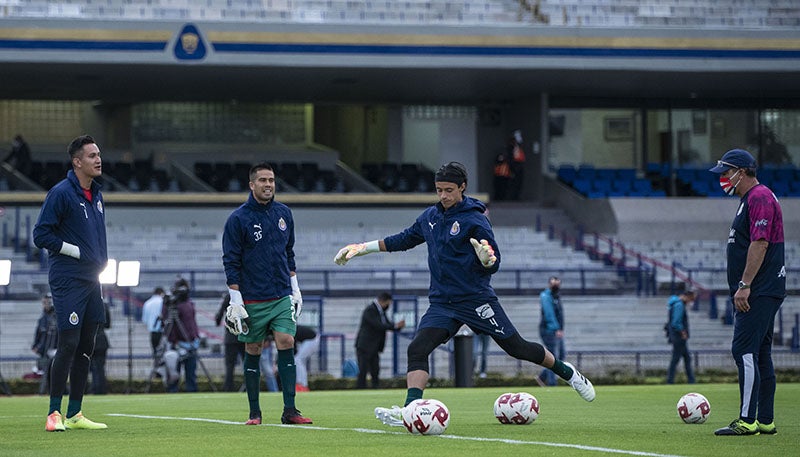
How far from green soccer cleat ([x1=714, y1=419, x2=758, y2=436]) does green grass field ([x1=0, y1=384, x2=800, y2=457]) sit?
0.10m

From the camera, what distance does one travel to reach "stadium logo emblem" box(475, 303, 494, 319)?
33.8ft

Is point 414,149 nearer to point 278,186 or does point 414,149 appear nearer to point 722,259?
point 278,186

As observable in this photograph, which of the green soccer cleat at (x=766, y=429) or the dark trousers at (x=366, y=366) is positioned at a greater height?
the green soccer cleat at (x=766, y=429)

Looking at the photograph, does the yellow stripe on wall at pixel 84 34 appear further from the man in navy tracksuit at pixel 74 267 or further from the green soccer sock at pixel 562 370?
the green soccer sock at pixel 562 370

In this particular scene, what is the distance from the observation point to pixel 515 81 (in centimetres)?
3881

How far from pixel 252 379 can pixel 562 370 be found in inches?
96.1

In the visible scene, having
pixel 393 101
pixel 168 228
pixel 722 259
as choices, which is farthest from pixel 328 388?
pixel 393 101

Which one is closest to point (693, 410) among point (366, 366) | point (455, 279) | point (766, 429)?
point (766, 429)

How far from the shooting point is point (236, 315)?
10609mm

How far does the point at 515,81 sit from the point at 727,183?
29.1 meters

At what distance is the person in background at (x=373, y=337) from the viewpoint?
23.8m

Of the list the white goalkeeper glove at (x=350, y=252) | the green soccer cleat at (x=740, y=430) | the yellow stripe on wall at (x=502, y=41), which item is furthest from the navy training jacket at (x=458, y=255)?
the yellow stripe on wall at (x=502, y=41)

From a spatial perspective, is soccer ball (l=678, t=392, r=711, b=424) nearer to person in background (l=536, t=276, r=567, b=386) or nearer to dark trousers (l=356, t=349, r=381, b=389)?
dark trousers (l=356, t=349, r=381, b=389)

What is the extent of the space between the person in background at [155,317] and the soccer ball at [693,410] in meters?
14.5
